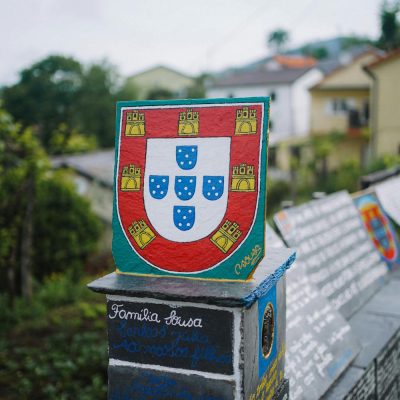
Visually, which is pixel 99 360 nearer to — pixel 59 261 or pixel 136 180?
pixel 136 180

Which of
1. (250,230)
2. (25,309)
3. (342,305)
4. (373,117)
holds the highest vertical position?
(373,117)

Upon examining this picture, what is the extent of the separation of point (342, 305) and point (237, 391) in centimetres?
204

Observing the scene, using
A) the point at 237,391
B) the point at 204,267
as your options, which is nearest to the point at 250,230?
the point at 204,267

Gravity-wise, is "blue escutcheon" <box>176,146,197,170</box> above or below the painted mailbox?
above

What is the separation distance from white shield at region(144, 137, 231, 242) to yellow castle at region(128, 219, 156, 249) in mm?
33

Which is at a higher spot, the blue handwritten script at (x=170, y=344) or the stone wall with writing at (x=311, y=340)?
the blue handwritten script at (x=170, y=344)

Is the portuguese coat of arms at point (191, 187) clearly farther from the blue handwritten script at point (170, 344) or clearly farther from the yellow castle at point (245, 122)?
the blue handwritten script at point (170, 344)

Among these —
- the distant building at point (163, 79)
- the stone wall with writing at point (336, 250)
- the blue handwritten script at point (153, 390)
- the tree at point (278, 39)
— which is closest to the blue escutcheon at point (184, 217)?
the blue handwritten script at point (153, 390)

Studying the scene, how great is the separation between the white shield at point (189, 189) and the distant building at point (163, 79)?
38467mm

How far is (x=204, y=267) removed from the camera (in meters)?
2.06

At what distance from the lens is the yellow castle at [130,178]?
2.17 metres

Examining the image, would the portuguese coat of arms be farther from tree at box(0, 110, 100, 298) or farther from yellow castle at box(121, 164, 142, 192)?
tree at box(0, 110, 100, 298)

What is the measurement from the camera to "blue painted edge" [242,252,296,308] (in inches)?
74.4
